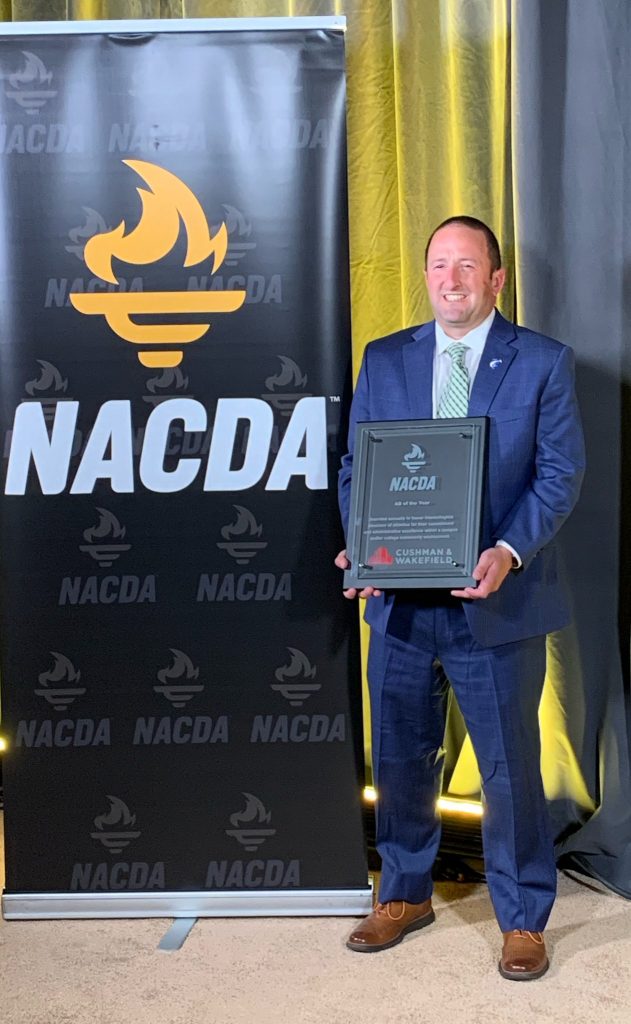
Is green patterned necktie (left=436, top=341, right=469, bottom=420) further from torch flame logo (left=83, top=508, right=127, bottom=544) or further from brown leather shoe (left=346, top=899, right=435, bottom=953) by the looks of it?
brown leather shoe (left=346, top=899, right=435, bottom=953)

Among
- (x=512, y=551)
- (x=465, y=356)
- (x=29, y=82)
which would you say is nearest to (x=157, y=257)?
(x=29, y=82)

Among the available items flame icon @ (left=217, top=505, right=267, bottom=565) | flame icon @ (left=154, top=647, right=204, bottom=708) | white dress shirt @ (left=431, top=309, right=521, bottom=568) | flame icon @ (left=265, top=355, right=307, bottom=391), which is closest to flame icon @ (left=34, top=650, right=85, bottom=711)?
flame icon @ (left=154, top=647, right=204, bottom=708)

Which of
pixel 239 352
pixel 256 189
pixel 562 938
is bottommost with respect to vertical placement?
pixel 562 938

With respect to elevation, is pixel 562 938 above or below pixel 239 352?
below

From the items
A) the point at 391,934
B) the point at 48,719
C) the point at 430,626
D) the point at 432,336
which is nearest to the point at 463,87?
the point at 432,336

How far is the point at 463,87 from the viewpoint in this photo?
10.0 ft

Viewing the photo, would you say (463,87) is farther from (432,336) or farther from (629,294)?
(432,336)

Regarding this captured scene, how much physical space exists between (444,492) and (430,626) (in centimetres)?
33

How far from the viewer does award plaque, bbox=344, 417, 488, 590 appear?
227 cm

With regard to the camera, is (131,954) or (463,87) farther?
(463,87)

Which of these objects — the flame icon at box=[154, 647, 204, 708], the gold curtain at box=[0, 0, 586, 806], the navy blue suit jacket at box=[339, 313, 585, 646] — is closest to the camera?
the navy blue suit jacket at box=[339, 313, 585, 646]

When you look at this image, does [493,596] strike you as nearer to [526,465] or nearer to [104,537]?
[526,465]

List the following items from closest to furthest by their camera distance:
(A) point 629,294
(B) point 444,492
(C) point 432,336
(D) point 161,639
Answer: (B) point 444,492, (C) point 432,336, (D) point 161,639, (A) point 629,294

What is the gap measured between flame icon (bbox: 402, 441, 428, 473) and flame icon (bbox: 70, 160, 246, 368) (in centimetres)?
59
